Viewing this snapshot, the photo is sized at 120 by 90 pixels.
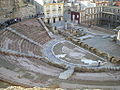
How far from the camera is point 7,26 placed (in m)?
35.6

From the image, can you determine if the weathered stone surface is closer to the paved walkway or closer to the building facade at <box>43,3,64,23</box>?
the paved walkway

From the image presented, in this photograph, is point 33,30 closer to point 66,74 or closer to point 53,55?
point 53,55

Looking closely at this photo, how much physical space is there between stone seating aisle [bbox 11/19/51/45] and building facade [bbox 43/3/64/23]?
256 inches

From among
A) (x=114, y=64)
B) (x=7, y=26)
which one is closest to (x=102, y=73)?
(x=114, y=64)

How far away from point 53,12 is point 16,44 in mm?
19701

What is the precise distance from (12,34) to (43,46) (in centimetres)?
564

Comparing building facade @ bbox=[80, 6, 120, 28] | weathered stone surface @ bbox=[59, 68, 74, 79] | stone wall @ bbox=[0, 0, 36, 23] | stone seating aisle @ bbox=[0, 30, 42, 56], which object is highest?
stone wall @ bbox=[0, 0, 36, 23]

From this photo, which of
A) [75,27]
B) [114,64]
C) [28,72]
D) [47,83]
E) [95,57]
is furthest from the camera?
[75,27]

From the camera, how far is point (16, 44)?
30.5 metres

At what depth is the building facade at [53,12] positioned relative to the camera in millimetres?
46566

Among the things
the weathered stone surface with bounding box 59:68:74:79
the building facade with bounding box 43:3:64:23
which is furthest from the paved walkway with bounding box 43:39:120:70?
the building facade with bounding box 43:3:64:23

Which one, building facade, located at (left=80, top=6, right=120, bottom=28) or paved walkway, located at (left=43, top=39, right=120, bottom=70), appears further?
building facade, located at (left=80, top=6, right=120, bottom=28)

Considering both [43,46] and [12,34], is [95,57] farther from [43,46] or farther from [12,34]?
[12,34]

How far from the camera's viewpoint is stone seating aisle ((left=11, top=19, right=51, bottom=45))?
35688mm
